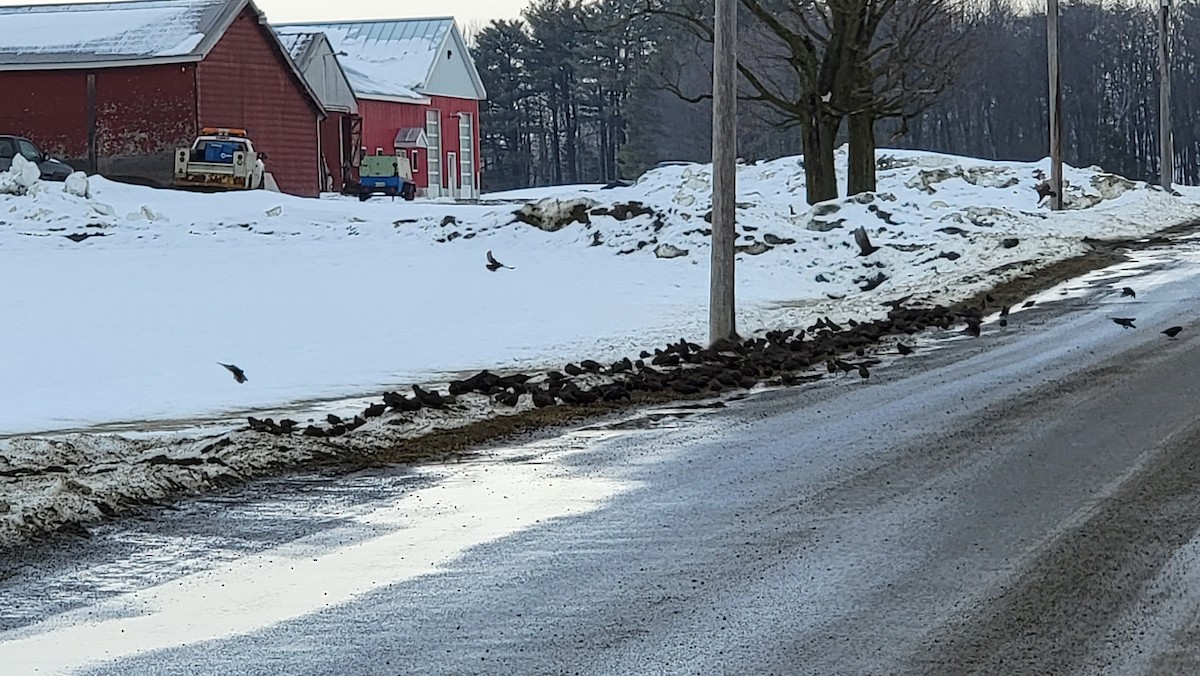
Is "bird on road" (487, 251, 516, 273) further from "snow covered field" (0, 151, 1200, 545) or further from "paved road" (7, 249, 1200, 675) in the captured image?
"paved road" (7, 249, 1200, 675)

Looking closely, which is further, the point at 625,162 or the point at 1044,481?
the point at 625,162

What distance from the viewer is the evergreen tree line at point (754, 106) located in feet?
273

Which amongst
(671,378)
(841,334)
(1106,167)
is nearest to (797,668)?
(671,378)

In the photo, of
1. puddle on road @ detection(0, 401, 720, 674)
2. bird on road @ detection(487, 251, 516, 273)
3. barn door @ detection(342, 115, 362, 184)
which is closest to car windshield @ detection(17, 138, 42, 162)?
barn door @ detection(342, 115, 362, 184)

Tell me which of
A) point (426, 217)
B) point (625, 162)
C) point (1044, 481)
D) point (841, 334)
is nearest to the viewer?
point (1044, 481)

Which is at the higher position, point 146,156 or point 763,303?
point 146,156

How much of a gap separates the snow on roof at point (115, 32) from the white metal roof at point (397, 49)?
12254 millimetres

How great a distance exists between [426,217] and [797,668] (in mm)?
25417

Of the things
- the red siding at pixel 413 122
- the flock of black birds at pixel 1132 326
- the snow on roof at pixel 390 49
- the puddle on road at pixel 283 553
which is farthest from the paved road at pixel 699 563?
the snow on roof at pixel 390 49

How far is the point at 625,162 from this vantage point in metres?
82.5

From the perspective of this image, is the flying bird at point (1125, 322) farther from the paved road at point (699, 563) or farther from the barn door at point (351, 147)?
the barn door at point (351, 147)

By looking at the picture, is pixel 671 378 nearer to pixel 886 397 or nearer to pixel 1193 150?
pixel 886 397

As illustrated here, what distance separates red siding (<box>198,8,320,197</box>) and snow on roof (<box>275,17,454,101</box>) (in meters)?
10.4

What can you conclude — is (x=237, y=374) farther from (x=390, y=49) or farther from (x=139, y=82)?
(x=390, y=49)
